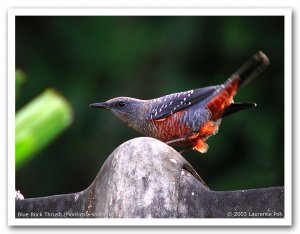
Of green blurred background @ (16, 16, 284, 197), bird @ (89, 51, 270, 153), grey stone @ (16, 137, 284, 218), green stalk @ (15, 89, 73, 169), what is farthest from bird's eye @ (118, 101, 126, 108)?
green blurred background @ (16, 16, 284, 197)

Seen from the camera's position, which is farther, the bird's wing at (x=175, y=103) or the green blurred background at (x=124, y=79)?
the green blurred background at (x=124, y=79)

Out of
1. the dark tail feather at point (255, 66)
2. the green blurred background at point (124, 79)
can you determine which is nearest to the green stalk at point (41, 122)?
the dark tail feather at point (255, 66)

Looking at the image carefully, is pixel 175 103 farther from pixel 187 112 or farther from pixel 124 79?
pixel 124 79

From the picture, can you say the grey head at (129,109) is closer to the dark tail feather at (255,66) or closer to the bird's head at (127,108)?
the bird's head at (127,108)
